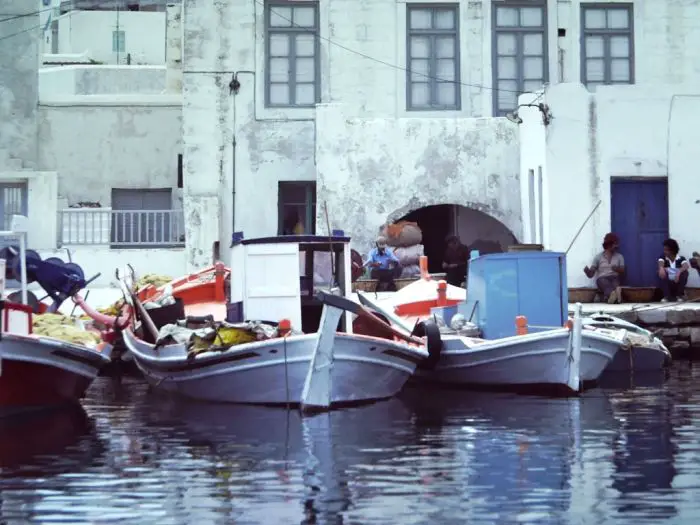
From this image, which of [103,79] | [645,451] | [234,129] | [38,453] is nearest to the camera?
[645,451]

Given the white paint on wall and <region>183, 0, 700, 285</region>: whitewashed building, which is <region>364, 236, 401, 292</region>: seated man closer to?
<region>183, 0, 700, 285</region>: whitewashed building

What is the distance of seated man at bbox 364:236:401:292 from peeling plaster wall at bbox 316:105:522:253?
175 centimetres

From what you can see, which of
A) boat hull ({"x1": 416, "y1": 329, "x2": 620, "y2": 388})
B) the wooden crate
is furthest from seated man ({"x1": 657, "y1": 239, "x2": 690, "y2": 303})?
boat hull ({"x1": 416, "y1": 329, "x2": 620, "y2": 388})

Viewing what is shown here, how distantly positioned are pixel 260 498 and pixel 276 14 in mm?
19288

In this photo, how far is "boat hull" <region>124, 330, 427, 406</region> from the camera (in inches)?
819

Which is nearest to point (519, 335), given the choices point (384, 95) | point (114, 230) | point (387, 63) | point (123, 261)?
point (384, 95)

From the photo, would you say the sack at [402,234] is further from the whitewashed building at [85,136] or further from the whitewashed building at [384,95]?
the whitewashed building at [85,136]

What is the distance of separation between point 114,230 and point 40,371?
1297 cm

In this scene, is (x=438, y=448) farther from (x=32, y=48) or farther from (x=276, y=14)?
(x=32, y=48)

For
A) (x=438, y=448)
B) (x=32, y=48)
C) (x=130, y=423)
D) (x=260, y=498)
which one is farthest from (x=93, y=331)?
(x=32, y=48)

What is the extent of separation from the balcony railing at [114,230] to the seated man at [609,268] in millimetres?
8331

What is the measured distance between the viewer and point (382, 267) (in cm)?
2950

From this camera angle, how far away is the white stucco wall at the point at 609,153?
30.1m

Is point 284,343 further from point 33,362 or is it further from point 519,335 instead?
point 519,335
